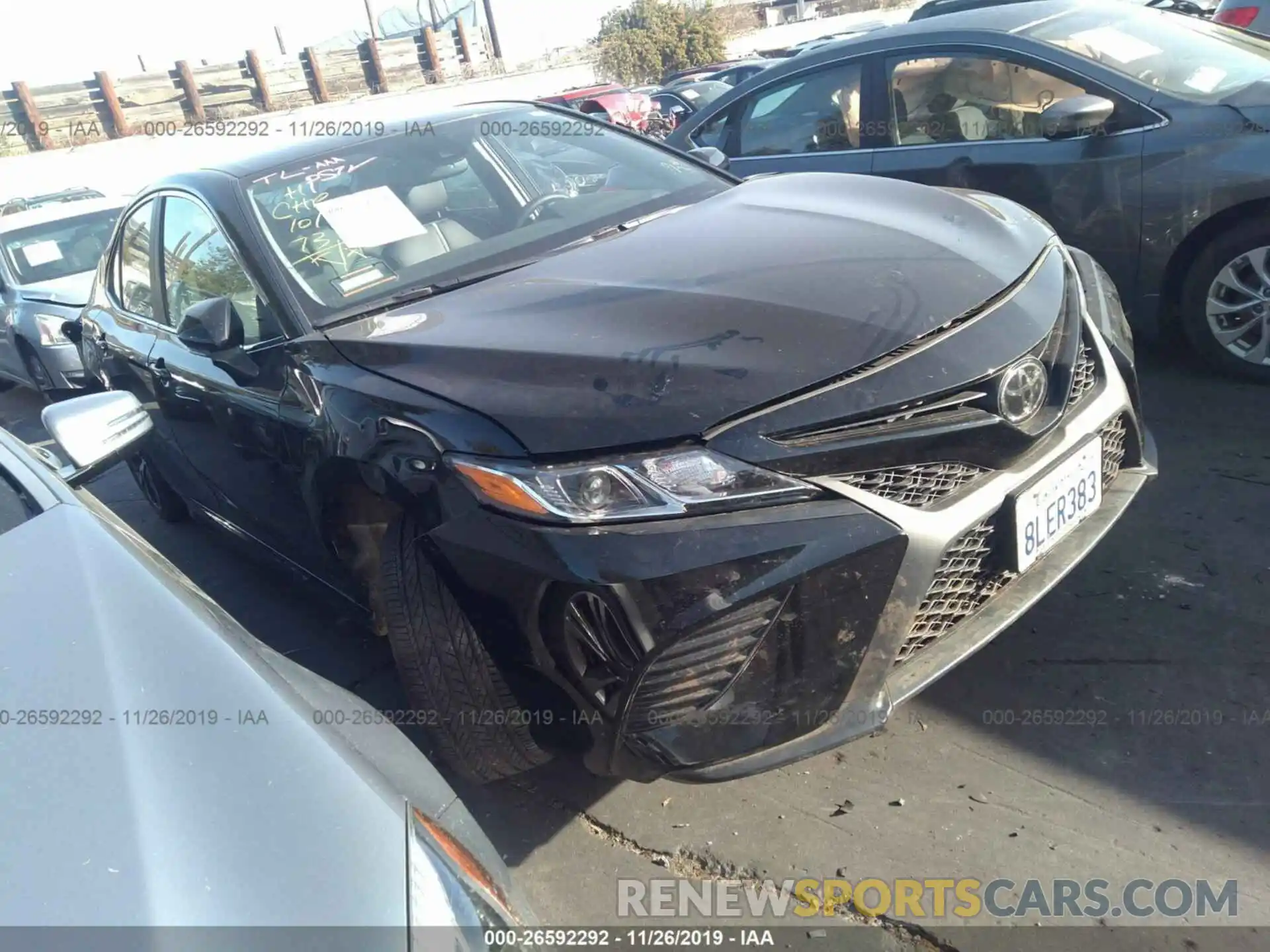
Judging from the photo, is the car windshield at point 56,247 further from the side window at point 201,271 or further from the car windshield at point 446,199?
the car windshield at point 446,199

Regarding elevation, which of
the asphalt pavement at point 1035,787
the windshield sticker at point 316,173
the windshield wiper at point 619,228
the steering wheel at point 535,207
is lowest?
the asphalt pavement at point 1035,787

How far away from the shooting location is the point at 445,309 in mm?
2705

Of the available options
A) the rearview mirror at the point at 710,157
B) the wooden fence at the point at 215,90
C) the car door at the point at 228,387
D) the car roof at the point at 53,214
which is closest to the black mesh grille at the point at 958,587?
the car door at the point at 228,387

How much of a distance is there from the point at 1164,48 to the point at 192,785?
15.3 ft

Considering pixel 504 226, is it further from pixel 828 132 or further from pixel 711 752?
pixel 828 132

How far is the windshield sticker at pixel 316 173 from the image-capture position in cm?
321

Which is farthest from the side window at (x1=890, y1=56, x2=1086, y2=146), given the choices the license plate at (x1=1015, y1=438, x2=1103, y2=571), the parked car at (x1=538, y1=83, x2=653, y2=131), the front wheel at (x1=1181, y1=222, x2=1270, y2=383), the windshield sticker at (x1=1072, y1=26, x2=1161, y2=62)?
the parked car at (x1=538, y1=83, x2=653, y2=131)

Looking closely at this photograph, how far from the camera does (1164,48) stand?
173 inches

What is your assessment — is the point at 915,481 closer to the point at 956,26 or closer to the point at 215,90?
the point at 956,26

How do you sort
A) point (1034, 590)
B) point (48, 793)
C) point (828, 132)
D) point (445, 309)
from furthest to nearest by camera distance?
point (828, 132) → point (445, 309) → point (1034, 590) → point (48, 793)

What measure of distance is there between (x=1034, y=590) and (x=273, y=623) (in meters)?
2.67

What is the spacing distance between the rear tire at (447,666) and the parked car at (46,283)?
5635 millimetres

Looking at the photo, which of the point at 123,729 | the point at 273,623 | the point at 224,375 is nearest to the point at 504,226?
the point at 224,375

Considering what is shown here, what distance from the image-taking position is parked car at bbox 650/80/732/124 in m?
14.8
